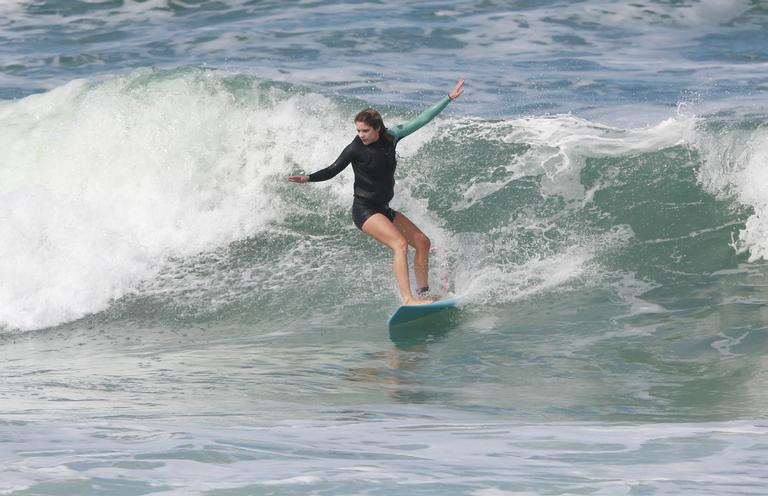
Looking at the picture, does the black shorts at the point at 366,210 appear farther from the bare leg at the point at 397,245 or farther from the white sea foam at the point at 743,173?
the white sea foam at the point at 743,173

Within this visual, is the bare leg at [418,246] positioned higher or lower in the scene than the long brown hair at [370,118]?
lower

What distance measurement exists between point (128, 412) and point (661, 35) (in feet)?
40.7

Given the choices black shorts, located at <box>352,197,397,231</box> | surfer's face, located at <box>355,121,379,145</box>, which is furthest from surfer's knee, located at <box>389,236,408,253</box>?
surfer's face, located at <box>355,121,379,145</box>

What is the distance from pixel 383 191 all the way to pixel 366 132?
1.65 feet

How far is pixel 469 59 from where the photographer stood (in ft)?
49.3

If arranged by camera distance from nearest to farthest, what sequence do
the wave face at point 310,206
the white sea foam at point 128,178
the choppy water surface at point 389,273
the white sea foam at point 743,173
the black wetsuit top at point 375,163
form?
1. the choppy water surface at point 389,273
2. the black wetsuit top at point 375,163
3. the wave face at point 310,206
4. the white sea foam at point 743,173
5. the white sea foam at point 128,178

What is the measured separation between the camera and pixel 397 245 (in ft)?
26.5

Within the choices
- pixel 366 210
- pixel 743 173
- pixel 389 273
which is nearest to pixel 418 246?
pixel 366 210

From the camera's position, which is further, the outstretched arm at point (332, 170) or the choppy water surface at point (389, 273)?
the outstretched arm at point (332, 170)

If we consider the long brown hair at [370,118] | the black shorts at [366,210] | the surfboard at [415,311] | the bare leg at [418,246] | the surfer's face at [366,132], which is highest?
the long brown hair at [370,118]

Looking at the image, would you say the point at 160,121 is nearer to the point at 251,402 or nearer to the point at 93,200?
the point at 93,200

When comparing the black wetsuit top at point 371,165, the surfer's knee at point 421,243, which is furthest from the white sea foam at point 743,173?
the black wetsuit top at point 371,165

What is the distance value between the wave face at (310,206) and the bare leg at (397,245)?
2.59 feet

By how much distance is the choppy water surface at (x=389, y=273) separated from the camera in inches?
176
